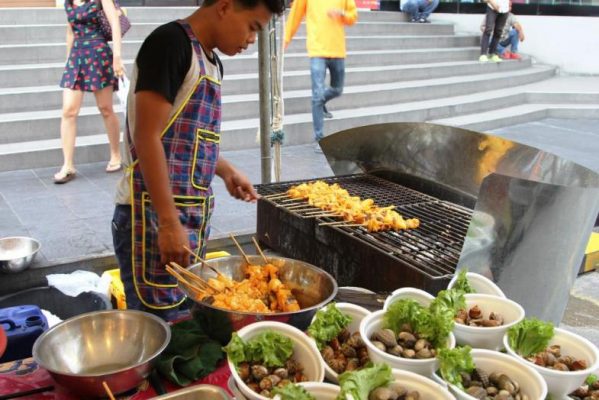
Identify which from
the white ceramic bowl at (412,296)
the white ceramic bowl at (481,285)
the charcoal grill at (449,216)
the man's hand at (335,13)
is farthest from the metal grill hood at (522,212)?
the man's hand at (335,13)

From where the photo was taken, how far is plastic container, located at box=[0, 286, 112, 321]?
13.9ft

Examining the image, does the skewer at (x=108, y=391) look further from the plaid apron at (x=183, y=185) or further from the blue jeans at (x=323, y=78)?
the blue jeans at (x=323, y=78)

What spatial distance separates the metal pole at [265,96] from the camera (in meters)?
4.74

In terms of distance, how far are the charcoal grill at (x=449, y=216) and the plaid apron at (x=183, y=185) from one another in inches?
37.1

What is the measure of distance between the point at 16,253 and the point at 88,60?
2.83m

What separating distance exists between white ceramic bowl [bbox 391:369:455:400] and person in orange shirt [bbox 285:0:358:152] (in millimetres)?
7412

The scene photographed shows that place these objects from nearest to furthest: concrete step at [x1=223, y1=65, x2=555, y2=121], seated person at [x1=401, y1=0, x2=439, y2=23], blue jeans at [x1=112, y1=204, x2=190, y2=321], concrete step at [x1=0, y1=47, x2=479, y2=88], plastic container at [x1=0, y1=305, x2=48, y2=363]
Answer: blue jeans at [x1=112, y1=204, x2=190, y2=321]
plastic container at [x1=0, y1=305, x2=48, y2=363]
concrete step at [x1=0, y1=47, x2=479, y2=88]
concrete step at [x1=223, y1=65, x2=555, y2=121]
seated person at [x1=401, y1=0, x2=439, y2=23]

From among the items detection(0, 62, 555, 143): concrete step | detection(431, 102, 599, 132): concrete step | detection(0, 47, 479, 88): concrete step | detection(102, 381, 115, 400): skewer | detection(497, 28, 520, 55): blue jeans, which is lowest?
detection(431, 102, 599, 132): concrete step

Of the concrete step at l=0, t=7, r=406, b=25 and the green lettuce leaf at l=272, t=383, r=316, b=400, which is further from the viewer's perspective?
the concrete step at l=0, t=7, r=406, b=25

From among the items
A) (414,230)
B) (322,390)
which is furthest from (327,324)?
(414,230)

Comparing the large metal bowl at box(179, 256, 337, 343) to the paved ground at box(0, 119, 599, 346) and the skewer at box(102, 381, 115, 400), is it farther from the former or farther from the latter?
the paved ground at box(0, 119, 599, 346)

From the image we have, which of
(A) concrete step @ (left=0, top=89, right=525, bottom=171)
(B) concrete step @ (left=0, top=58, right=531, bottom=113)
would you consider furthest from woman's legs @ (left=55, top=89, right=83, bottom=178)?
(B) concrete step @ (left=0, top=58, right=531, bottom=113)

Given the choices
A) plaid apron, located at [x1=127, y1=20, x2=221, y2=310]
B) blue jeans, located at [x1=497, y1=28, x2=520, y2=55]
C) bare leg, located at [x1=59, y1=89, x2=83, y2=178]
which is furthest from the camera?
blue jeans, located at [x1=497, y1=28, x2=520, y2=55]

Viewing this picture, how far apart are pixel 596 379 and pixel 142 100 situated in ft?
6.32
